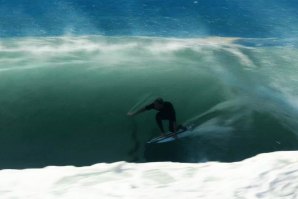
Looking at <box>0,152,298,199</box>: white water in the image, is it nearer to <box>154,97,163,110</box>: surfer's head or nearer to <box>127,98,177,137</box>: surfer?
<box>127,98,177,137</box>: surfer

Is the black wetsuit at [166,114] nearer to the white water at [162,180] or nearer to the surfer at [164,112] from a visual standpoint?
the surfer at [164,112]

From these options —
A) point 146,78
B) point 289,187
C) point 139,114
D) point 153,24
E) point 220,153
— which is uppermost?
point 153,24

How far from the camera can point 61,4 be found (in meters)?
28.4

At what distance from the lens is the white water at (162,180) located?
11703 mm

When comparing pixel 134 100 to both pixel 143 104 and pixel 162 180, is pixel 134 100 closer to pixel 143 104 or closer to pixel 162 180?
pixel 143 104

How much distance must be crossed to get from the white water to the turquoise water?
94cm

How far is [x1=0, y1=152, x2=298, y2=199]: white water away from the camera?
1170cm

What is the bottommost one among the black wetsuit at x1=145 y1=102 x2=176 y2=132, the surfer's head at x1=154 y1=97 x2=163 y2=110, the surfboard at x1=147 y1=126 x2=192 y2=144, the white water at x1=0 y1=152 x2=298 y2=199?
the white water at x1=0 y1=152 x2=298 y2=199

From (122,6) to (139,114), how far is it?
43.5ft

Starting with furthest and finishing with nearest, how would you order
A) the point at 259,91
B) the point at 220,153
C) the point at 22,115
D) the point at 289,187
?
the point at 259,91
the point at 22,115
the point at 220,153
the point at 289,187

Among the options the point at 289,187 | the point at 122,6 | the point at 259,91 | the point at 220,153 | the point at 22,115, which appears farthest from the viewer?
the point at 122,6

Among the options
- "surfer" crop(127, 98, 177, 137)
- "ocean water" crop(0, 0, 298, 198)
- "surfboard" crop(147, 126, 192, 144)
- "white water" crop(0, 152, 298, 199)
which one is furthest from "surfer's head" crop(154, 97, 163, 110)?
"white water" crop(0, 152, 298, 199)

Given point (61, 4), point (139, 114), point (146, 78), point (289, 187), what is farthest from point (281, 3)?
point (289, 187)

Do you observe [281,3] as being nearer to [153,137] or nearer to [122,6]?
[122,6]
